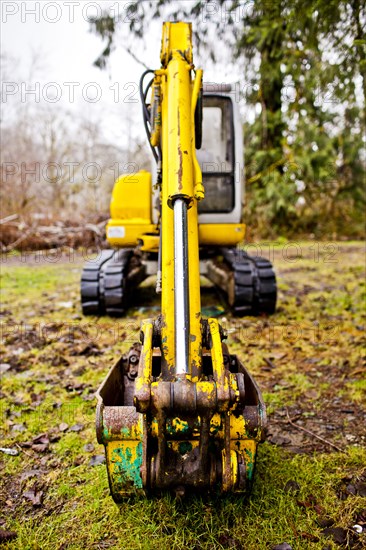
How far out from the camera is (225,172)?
4996 millimetres

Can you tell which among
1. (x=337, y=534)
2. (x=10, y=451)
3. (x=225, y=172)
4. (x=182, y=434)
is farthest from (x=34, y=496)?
(x=225, y=172)

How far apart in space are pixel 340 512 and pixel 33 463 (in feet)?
5.31

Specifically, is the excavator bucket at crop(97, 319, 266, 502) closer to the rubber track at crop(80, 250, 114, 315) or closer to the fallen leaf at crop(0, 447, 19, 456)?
the fallen leaf at crop(0, 447, 19, 456)

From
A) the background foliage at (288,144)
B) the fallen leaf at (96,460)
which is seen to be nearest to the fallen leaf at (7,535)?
the fallen leaf at (96,460)

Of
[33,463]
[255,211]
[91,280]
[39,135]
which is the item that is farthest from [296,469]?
[39,135]

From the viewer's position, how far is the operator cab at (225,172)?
196 inches

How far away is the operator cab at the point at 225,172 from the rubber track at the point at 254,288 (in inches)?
22.4

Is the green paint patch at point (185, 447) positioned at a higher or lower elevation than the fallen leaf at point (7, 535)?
higher

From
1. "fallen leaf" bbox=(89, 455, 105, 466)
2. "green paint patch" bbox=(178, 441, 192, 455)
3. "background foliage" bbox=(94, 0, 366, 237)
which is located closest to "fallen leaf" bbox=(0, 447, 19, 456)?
"fallen leaf" bbox=(89, 455, 105, 466)

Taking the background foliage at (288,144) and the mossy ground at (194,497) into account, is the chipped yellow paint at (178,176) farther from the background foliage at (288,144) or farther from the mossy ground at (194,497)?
the background foliage at (288,144)

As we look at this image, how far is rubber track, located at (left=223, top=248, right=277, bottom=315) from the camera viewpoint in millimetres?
5121

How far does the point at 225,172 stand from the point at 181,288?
3.06m

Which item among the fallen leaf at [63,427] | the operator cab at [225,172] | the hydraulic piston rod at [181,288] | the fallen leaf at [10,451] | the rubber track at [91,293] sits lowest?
the fallen leaf at [10,451]

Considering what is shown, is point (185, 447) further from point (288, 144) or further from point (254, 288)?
point (288, 144)
